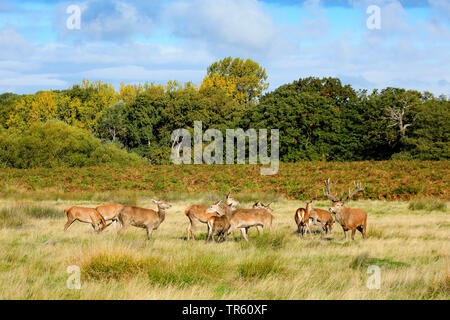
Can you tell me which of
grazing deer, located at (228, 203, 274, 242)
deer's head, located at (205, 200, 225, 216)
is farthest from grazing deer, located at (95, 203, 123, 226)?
grazing deer, located at (228, 203, 274, 242)

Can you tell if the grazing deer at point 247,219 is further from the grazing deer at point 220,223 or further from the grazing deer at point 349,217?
the grazing deer at point 349,217

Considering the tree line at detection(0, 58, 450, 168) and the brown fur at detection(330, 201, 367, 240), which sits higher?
the tree line at detection(0, 58, 450, 168)

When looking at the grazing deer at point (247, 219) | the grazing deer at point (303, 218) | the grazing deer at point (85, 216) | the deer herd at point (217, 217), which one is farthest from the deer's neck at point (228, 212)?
the grazing deer at point (85, 216)

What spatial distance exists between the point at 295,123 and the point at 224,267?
163 feet

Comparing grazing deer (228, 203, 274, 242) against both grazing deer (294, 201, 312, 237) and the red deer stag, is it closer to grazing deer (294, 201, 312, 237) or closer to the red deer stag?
the red deer stag

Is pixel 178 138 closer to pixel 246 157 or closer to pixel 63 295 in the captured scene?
pixel 246 157

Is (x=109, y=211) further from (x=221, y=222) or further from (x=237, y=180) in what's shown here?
(x=237, y=180)

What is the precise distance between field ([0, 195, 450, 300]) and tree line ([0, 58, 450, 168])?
44204 millimetres

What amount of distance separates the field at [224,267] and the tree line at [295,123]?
44.2 meters

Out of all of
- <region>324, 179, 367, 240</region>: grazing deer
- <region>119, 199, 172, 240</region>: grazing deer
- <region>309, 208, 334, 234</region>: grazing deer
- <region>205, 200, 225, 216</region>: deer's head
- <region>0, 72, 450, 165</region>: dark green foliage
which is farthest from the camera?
<region>0, 72, 450, 165</region>: dark green foliage

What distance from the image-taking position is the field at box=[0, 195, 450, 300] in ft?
24.3

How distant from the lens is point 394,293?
7.55 m

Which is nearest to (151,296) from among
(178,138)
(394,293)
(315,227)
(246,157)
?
(394,293)
